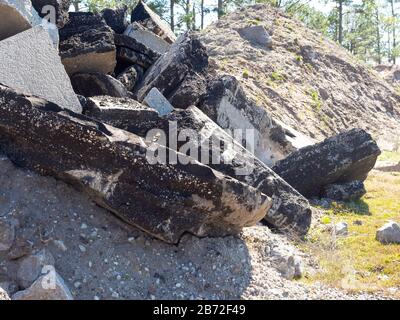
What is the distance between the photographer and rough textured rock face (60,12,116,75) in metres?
6.14

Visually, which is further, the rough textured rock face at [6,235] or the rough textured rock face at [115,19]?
the rough textured rock face at [115,19]

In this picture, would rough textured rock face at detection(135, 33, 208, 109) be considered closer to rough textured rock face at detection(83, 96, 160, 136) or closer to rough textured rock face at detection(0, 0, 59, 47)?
rough textured rock face at detection(83, 96, 160, 136)

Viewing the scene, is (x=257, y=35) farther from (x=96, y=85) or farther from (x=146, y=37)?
(x=96, y=85)

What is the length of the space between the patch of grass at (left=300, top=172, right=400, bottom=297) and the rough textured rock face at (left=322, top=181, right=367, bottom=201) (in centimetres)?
10

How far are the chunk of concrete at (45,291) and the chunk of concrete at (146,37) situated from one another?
15.5 ft

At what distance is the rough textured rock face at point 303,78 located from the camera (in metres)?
11.2

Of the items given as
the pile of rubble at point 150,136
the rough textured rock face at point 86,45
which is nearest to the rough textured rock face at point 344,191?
the pile of rubble at point 150,136

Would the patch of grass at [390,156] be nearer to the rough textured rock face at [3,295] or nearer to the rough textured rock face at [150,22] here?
the rough textured rock face at [150,22]

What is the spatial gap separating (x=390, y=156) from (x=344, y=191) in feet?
15.2

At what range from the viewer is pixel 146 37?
7977mm

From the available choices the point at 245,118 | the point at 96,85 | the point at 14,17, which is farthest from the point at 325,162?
the point at 14,17

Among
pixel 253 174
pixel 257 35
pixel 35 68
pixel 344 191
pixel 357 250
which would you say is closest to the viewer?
pixel 35 68
